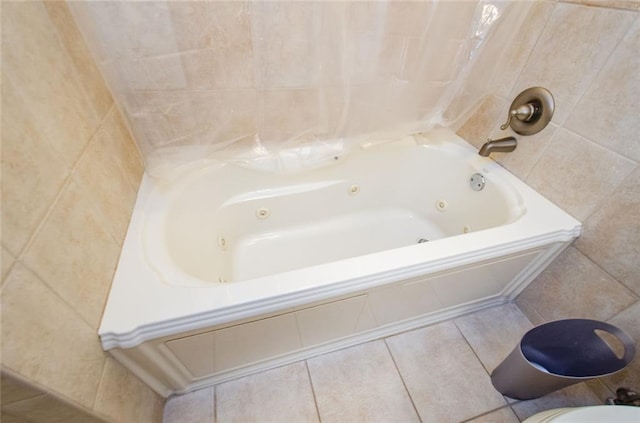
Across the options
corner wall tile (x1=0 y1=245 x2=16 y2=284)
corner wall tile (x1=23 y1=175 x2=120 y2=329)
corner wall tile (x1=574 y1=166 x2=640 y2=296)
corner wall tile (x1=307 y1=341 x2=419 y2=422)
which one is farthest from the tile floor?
corner wall tile (x1=0 y1=245 x2=16 y2=284)

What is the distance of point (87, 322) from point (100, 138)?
1.55 ft

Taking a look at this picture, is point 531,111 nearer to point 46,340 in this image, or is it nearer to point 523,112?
point 523,112

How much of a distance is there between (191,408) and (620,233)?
1.48 metres

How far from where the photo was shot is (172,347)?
2.25 ft

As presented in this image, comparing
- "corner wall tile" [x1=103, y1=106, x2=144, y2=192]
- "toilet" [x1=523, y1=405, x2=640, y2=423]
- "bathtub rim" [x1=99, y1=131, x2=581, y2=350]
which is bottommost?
"toilet" [x1=523, y1=405, x2=640, y2=423]

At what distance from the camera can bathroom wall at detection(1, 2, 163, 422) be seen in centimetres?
41

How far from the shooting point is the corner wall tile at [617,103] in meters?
0.71

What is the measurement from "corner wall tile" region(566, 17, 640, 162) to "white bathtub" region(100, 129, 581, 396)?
260 millimetres

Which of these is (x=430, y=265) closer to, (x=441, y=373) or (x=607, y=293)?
(x=441, y=373)

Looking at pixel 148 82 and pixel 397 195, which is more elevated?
pixel 148 82

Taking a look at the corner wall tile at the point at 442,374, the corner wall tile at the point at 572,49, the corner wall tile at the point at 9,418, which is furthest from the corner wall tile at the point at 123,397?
the corner wall tile at the point at 572,49

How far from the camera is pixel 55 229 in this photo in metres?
0.49

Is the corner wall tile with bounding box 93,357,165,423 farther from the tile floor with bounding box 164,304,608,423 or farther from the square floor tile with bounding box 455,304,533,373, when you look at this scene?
the square floor tile with bounding box 455,304,533,373

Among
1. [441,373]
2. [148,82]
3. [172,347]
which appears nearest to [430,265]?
[441,373]
